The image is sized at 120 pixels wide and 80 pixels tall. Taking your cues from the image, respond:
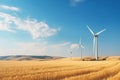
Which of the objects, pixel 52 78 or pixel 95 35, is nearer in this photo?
pixel 52 78

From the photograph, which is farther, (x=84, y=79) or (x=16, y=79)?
(x=84, y=79)

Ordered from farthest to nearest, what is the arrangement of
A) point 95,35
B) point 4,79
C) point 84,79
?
point 95,35 < point 84,79 < point 4,79

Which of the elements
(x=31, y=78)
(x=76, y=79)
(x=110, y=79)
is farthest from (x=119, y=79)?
(x=31, y=78)

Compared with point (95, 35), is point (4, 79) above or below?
below

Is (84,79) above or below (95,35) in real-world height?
below

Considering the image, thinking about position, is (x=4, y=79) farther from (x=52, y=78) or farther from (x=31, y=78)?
(x=52, y=78)

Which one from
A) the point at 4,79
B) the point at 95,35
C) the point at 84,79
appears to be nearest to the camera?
the point at 4,79

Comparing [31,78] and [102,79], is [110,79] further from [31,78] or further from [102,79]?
[31,78]

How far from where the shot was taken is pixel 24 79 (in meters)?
19.3

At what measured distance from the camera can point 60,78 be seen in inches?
838

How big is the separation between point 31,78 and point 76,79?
361cm

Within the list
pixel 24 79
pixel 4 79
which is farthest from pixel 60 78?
pixel 4 79

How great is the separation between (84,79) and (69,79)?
1.32 m

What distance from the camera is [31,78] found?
20141 mm
